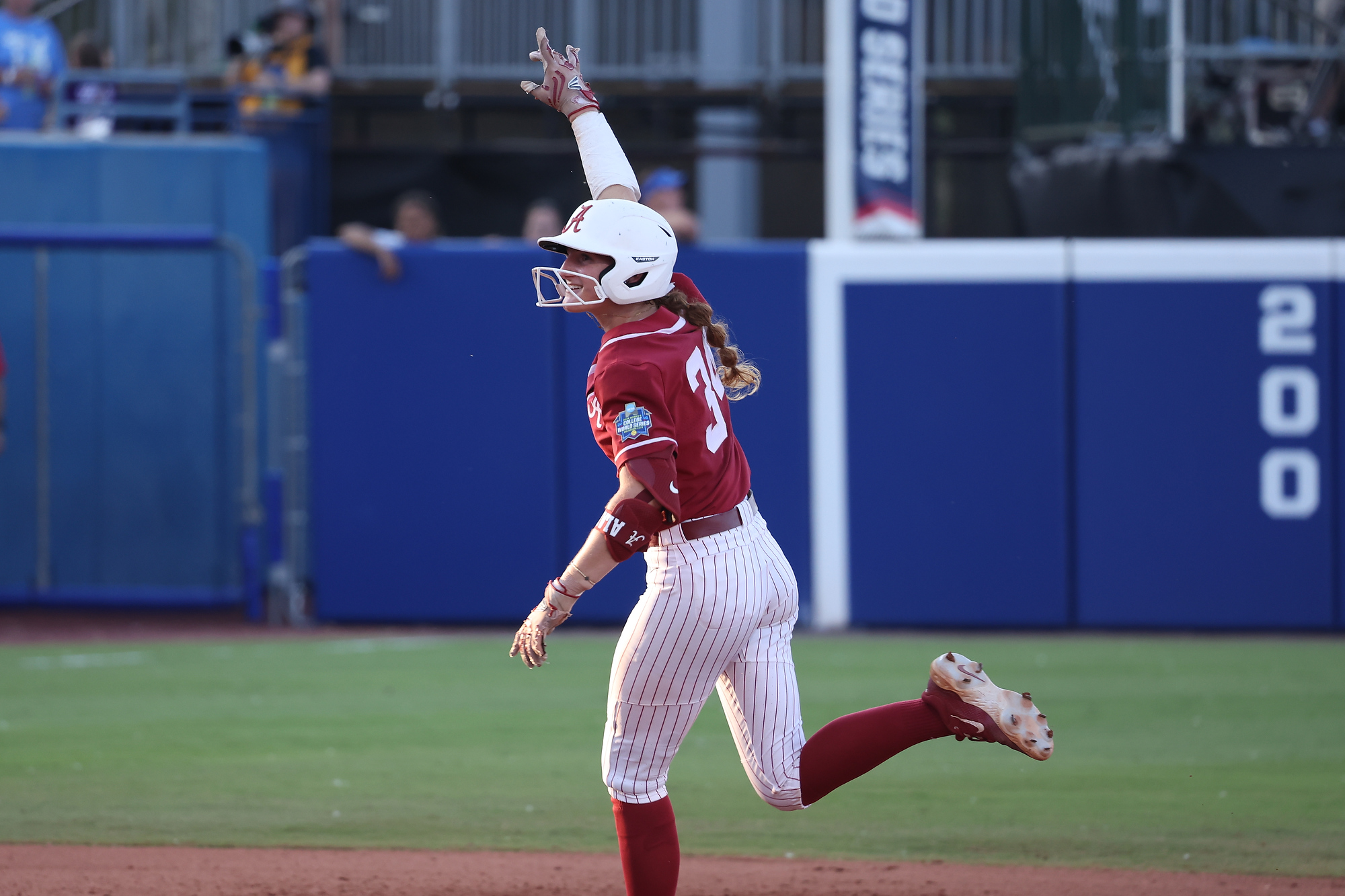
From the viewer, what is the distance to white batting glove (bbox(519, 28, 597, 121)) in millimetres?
4707

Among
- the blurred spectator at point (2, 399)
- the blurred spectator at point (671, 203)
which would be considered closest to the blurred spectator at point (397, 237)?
the blurred spectator at point (671, 203)

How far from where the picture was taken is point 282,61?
1371 cm

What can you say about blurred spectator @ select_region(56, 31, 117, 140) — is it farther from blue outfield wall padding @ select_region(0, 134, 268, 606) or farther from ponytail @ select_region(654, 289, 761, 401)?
ponytail @ select_region(654, 289, 761, 401)

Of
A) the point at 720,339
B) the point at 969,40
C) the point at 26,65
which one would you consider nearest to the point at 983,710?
the point at 720,339

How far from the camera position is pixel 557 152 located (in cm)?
1459

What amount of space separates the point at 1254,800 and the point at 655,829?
2.90 m

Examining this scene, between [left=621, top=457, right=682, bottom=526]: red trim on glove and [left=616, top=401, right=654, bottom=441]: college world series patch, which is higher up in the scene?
[left=616, top=401, right=654, bottom=441]: college world series patch

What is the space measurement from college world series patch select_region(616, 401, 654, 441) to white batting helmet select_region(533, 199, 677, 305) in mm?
320

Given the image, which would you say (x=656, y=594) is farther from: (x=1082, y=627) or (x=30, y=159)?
(x=30, y=159)

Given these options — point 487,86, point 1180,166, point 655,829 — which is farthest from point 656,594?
point 487,86

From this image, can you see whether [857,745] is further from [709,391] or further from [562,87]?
[562,87]

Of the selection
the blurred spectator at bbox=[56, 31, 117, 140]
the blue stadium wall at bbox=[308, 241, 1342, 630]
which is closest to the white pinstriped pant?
the blue stadium wall at bbox=[308, 241, 1342, 630]

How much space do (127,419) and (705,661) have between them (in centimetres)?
828

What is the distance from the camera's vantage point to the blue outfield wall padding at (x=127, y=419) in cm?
1127
